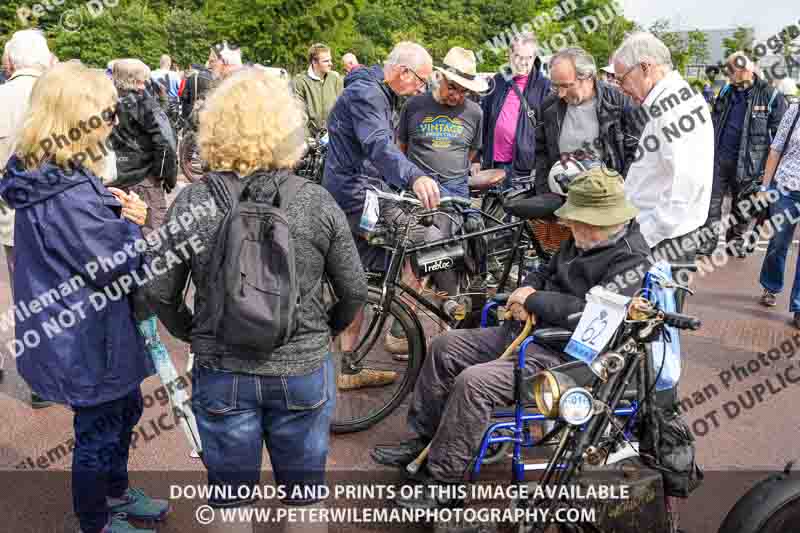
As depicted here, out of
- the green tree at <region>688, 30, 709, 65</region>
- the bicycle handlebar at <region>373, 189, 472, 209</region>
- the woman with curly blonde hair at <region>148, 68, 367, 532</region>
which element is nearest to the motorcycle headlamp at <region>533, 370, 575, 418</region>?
the woman with curly blonde hair at <region>148, 68, 367, 532</region>

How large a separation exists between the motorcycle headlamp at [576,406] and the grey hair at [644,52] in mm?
2271

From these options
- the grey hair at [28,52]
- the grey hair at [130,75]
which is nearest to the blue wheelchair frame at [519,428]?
the grey hair at [28,52]

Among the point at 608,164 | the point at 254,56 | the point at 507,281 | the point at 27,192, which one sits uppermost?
the point at 27,192

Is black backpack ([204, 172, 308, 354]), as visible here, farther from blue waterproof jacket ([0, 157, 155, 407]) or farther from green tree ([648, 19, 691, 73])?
green tree ([648, 19, 691, 73])

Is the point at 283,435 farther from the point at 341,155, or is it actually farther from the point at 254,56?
the point at 254,56

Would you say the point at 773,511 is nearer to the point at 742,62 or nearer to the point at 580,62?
the point at 580,62

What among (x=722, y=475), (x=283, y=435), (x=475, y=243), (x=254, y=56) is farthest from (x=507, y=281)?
(x=254, y=56)

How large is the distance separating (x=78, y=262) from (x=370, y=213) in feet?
5.48

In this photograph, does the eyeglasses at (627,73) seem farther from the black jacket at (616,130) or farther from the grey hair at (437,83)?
the grey hair at (437,83)

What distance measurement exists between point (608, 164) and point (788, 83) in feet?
22.3

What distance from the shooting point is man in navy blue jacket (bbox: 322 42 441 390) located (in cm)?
397

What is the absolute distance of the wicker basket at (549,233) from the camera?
3.86 meters

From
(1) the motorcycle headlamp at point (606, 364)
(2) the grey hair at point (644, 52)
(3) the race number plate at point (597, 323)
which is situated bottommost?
(1) the motorcycle headlamp at point (606, 364)

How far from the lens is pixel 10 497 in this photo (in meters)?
3.34
